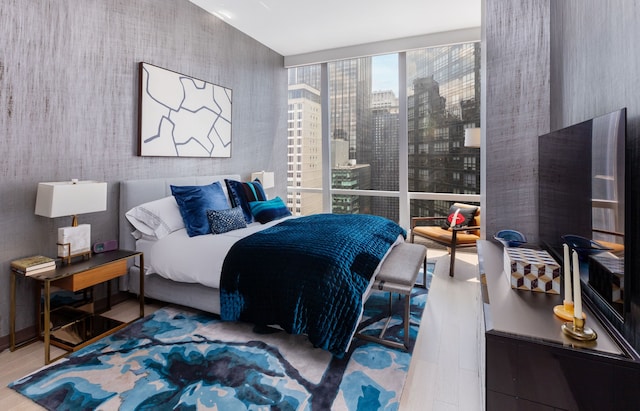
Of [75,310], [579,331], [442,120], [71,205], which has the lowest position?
[75,310]

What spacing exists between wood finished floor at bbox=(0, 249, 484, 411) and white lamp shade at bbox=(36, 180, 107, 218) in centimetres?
92

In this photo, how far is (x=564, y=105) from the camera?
200 centimetres

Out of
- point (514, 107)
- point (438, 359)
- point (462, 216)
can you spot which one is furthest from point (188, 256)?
point (462, 216)

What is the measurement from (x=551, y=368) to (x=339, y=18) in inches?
164

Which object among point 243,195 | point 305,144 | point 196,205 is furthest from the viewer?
point 305,144

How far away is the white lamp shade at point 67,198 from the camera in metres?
2.14

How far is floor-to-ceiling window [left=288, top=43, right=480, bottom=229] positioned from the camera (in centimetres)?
465

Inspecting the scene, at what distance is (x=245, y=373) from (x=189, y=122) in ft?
8.87

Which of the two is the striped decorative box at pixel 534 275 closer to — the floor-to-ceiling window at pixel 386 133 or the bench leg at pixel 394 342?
the bench leg at pixel 394 342

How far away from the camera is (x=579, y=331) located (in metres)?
1.16

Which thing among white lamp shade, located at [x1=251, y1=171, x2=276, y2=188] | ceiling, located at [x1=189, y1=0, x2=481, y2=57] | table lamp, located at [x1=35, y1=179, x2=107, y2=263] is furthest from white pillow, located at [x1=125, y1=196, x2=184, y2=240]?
ceiling, located at [x1=189, y1=0, x2=481, y2=57]

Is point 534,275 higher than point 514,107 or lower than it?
lower

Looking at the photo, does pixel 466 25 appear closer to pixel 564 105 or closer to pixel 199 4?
pixel 564 105

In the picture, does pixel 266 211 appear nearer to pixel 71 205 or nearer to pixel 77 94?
pixel 71 205
